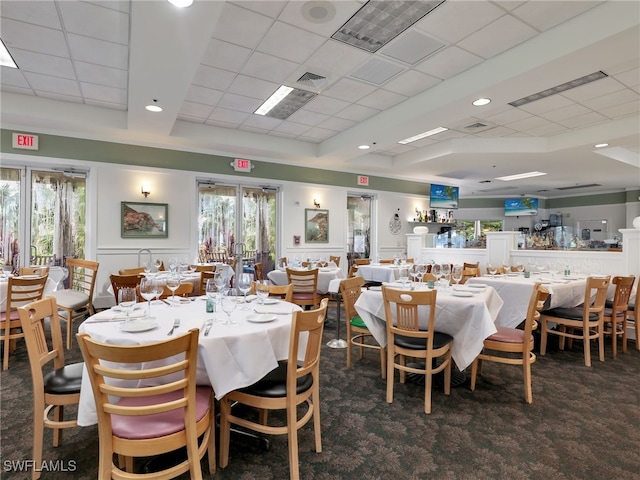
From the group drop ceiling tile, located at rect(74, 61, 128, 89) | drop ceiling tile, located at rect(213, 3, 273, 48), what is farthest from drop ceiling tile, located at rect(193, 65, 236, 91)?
drop ceiling tile, located at rect(74, 61, 128, 89)

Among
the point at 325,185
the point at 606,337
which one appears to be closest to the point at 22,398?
the point at 606,337

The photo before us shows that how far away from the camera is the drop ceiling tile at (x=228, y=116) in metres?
6.43

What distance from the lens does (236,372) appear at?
2014mm

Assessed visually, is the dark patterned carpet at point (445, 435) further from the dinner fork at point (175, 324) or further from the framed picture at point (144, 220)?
the framed picture at point (144, 220)

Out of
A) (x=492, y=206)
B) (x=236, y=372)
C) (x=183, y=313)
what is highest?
(x=492, y=206)

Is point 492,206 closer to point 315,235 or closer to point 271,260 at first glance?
point 315,235

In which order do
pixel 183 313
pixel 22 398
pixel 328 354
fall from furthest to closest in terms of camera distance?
pixel 328 354 → pixel 22 398 → pixel 183 313

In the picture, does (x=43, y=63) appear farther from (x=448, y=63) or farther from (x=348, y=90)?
(x=448, y=63)

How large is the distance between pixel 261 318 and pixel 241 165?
21.1 ft

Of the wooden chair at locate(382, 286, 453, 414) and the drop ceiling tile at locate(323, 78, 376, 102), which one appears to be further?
the drop ceiling tile at locate(323, 78, 376, 102)

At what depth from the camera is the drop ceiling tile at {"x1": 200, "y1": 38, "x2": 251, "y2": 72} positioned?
4250 mm

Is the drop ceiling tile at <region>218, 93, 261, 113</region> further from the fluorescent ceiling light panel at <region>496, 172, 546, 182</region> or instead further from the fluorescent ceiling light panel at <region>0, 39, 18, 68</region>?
the fluorescent ceiling light panel at <region>496, 172, 546, 182</region>

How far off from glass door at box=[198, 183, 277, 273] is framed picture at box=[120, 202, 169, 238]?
85cm

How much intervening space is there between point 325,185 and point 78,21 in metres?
6.40
